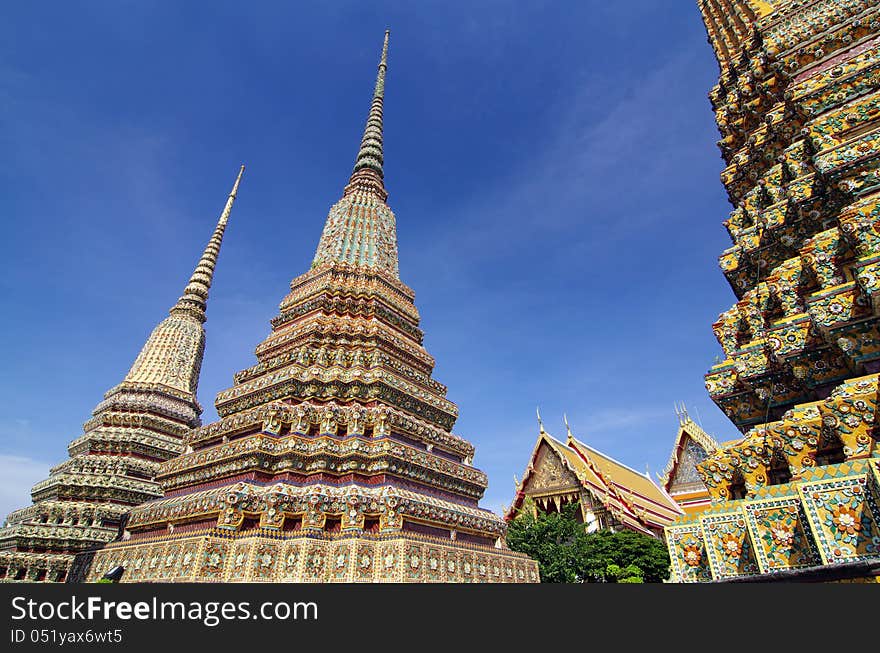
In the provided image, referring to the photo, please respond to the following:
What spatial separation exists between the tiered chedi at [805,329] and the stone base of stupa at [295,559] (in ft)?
20.4

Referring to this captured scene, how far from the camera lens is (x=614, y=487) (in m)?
23.8

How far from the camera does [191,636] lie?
11.5ft

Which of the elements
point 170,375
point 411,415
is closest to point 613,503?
point 411,415

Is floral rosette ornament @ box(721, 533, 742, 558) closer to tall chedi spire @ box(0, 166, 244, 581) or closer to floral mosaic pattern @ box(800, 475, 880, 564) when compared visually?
floral mosaic pattern @ box(800, 475, 880, 564)

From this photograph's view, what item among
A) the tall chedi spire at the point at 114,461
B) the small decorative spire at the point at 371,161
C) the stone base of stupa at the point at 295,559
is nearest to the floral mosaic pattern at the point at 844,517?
the stone base of stupa at the point at 295,559

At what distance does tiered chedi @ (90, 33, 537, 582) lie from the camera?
941 cm

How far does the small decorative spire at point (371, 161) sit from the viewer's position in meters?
19.7

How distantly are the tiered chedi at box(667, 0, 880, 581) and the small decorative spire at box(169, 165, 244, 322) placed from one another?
24.4 meters

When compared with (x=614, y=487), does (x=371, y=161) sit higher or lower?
higher

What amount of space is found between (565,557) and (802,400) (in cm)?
1440

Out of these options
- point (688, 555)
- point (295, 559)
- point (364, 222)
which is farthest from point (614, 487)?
point (688, 555)

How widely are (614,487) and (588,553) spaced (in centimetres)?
689

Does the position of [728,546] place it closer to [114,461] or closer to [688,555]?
[688,555]

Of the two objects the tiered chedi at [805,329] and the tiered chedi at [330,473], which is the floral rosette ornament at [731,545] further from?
the tiered chedi at [330,473]
